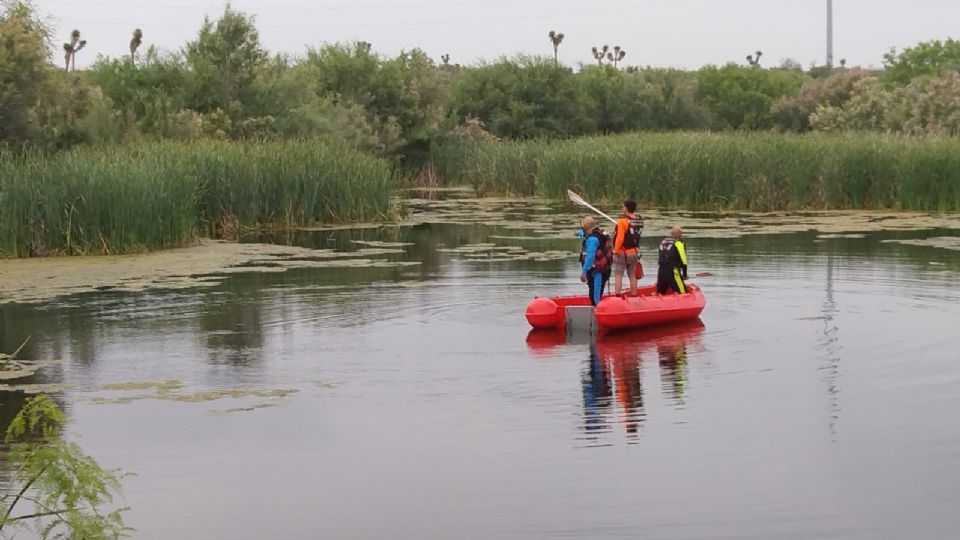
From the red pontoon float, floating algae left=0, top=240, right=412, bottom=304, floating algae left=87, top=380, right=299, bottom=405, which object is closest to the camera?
floating algae left=87, top=380, right=299, bottom=405

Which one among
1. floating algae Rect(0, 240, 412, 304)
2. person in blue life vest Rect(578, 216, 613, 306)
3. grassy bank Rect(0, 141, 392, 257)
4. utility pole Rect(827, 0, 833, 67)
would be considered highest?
utility pole Rect(827, 0, 833, 67)

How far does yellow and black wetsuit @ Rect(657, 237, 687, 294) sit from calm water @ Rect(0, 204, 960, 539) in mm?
609

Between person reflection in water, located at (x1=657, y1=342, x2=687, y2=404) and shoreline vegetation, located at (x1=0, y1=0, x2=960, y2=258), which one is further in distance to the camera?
shoreline vegetation, located at (x1=0, y1=0, x2=960, y2=258)

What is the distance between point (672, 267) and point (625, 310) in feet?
4.35

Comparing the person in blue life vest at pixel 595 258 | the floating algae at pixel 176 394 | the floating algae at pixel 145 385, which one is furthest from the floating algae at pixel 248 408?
the person in blue life vest at pixel 595 258

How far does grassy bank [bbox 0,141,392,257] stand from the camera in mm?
24734

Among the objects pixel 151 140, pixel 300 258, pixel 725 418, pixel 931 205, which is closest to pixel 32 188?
pixel 300 258

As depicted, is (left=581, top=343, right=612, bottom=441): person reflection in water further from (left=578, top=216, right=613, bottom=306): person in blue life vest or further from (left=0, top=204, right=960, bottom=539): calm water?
(left=578, top=216, right=613, bottom=306): person in blue life vest

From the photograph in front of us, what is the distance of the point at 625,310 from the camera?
53.8ft

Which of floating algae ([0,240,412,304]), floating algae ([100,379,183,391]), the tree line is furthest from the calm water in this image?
the tree line

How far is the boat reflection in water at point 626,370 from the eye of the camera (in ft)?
39.1

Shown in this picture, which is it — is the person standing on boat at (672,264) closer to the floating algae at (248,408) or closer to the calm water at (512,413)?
the calm water at (512,413)

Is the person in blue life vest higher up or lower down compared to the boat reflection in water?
higher up

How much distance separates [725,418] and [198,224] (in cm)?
1985
